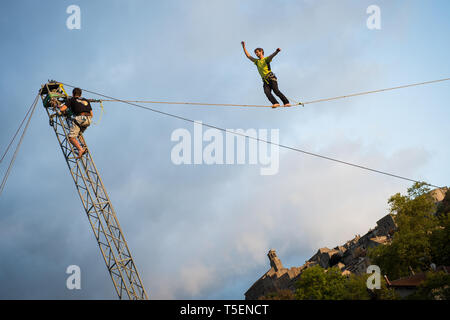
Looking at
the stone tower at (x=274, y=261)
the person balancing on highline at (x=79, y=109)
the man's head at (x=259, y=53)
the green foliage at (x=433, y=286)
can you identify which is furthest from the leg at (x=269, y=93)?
the stone tower at (x=274, y=261)

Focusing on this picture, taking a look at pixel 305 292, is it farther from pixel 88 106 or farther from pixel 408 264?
pixel 88 106

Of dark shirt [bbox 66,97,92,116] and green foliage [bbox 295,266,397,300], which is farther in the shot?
green foliage [bbox 295,266,397,300]

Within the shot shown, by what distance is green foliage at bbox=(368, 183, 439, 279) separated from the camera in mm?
33625

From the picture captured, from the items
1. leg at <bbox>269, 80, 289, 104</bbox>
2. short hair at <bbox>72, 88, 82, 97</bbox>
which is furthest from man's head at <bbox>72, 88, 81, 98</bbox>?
leg at <bbox>269, 80, 289, 104</bbox>

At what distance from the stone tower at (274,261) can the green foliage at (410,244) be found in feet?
149

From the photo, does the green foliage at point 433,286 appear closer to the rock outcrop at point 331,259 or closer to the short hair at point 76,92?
the rock outcrop at point 331,259

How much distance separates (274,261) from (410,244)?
52.1 metres

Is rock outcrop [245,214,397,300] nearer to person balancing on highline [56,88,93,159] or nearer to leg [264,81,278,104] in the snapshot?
leg [264,81,278,104]

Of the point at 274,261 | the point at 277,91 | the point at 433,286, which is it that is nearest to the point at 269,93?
the point at 277,91

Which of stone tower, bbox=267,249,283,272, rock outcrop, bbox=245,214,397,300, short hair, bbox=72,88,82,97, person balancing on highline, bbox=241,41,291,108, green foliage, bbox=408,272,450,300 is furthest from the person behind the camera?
stone tower, bbox=267,249,283,272

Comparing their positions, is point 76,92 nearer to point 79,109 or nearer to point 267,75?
point 79,109

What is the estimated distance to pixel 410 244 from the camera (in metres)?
33.7

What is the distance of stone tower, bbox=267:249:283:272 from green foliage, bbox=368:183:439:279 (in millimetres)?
45423
